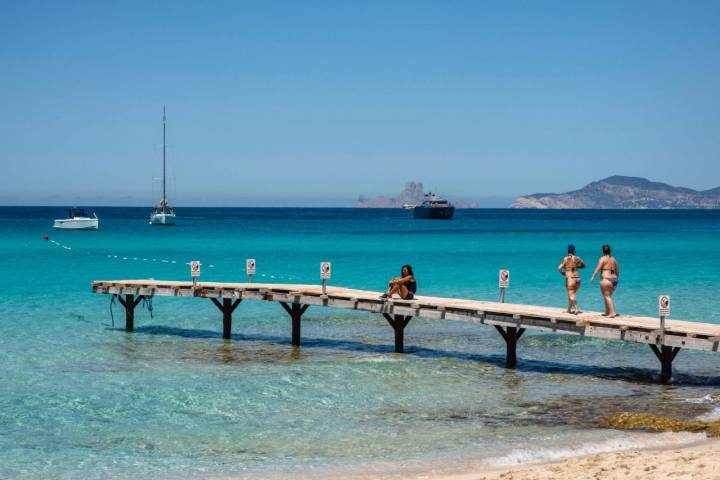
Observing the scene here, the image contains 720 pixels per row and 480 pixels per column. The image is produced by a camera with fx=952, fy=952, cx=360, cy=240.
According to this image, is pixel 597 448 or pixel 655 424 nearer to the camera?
pixel 597 448

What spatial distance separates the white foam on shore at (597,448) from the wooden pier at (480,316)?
4.30 m

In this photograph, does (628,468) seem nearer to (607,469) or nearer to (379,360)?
(607,469)

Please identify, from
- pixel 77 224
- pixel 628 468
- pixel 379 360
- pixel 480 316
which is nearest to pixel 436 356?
pixel 379 360

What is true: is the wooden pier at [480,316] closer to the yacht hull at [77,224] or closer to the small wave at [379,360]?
the small wave at [379,360]

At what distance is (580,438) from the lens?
16594 millimetres

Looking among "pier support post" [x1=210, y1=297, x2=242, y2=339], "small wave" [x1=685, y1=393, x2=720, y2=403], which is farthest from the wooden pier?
"small wave" [x1=685, y1=393, x2=720, y2=403]

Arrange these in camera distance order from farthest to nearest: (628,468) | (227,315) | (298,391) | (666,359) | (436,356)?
(227,315)
(436,356)
(666,359)
(298,391)
(628,468)

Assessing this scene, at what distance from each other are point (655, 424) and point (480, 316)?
290 inches

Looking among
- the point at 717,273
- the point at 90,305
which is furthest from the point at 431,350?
the point at 717,273

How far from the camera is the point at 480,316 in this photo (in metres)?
24.2

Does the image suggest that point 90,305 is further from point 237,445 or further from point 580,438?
point 580,438

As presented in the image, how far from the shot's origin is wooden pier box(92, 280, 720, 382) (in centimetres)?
2112

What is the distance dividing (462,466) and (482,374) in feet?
26.6

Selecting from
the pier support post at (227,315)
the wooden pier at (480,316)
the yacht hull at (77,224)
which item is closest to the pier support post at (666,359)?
the wooden pier at (480,316)
